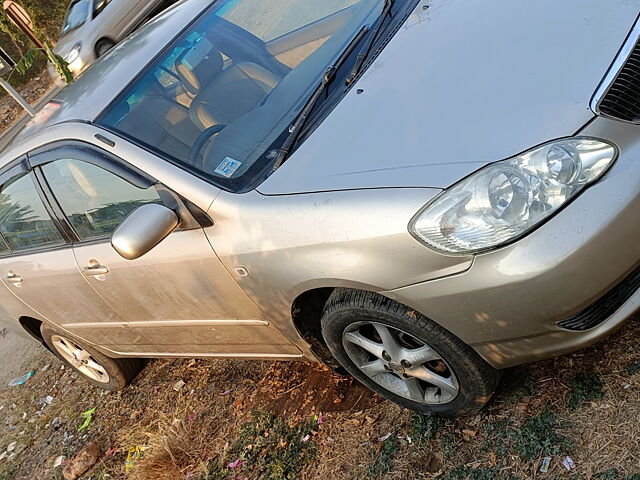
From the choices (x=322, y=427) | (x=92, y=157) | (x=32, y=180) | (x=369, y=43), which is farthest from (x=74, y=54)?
(x=322, y=427)

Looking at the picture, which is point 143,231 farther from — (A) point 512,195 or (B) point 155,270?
(A) point 512,195

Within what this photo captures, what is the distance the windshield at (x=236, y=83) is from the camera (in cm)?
287

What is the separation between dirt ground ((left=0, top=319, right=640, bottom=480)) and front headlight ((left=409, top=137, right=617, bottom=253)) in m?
0.90

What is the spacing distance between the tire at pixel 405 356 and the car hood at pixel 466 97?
48 centimetres

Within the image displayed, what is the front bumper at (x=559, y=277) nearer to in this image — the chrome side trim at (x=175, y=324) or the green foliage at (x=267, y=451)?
the chrome side trim at (x=175, y=324)

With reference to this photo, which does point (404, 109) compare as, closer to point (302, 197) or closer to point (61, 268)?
point (302, 197)

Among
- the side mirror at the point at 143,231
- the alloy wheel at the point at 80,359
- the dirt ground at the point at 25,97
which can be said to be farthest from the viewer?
the dirt ground at the point at 25,97

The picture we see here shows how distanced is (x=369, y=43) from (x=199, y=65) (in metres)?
0.89

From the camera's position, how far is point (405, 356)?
8.66 ft

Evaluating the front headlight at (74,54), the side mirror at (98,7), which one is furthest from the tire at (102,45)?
the side mirror at (98,7)

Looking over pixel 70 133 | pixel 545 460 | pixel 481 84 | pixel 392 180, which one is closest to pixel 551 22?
pixel 481 84

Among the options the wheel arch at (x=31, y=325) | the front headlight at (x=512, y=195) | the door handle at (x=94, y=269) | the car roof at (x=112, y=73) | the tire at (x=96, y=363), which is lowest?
the tire at (x=96, y=363)

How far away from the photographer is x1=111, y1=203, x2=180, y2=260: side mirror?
2602mm

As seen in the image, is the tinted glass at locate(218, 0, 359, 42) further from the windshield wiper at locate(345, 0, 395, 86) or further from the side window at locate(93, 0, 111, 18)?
the side window at locate(93, 0, 111, 18)
